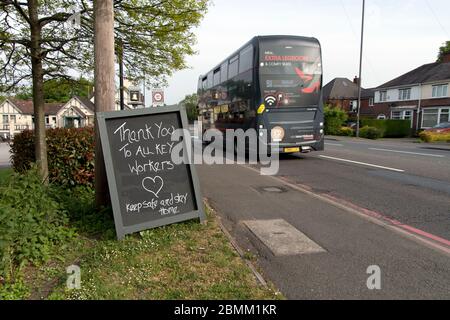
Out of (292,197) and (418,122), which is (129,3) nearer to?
(292,197)

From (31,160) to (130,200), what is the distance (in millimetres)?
3660

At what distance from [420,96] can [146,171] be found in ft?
135

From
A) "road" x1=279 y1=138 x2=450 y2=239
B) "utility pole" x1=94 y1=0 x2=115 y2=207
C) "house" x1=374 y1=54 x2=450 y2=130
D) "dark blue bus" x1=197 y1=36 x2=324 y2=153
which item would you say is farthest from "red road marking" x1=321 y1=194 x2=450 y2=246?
"house" x1=374 y1=54 x2=450 y2=130

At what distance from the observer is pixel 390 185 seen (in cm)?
748

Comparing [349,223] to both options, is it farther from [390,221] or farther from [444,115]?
[444,115]

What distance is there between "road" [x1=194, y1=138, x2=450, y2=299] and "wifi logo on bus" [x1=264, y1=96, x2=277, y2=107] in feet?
8.74

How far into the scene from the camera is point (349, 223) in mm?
4785

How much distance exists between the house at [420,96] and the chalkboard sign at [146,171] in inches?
1504

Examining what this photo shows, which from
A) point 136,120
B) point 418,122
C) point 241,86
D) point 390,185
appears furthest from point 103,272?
point 418,122

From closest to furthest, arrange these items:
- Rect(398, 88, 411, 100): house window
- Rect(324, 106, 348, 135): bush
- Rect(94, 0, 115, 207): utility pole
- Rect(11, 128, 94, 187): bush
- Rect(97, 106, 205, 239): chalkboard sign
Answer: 1. Rect(97, 106, 205, 239): chalkboard sign
2. Rect(94, 0, 115, 207): utility pole
3. Rect(11, 128, 94, 187): bush
4. Rect(324, 106, 348, 135): bush
5. Rect(398, 88, 411, 100): house window

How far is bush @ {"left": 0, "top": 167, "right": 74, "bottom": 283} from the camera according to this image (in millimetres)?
3164

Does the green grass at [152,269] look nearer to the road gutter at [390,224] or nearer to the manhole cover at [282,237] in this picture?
the manhole cover at [282,237]

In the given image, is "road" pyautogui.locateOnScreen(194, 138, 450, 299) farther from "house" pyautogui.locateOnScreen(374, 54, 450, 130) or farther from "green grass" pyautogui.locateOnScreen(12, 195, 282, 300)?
"house" pyautogui.locateOnScreen(374, 54, 450, 130)

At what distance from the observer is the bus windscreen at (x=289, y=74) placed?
10.9m
